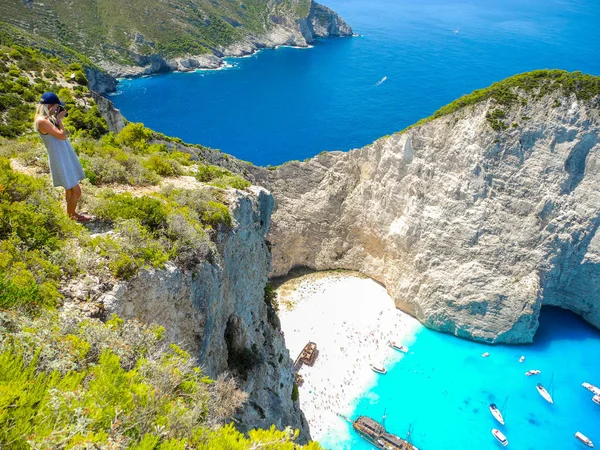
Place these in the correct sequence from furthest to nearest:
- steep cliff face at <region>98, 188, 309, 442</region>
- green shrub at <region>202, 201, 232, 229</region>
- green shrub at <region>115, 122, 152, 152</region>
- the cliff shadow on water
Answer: the cliff shadow on water < green shrub at <region>115, 122, 152, 152</region> < green shrub at <region>202, 201, 232, 229</region> < steep cliff face at <region>98, 188, 309, 442</region>

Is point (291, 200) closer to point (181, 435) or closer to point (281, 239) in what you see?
point (281, 239)

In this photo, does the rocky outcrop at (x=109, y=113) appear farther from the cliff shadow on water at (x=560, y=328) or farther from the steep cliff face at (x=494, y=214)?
the cliff shadow on water at (x=560, y=328)

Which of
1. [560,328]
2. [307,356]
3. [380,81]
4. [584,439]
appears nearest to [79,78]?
[307,356]

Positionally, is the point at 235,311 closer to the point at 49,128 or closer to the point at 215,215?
the point at 215,215

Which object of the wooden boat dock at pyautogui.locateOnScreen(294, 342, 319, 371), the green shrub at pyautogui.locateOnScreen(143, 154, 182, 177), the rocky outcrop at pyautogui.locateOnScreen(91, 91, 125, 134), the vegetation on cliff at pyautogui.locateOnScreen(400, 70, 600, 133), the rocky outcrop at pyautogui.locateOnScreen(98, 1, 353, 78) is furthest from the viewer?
the rocky outcrop at pyautogui.locateOnScreen(98, 1, 353, 78)

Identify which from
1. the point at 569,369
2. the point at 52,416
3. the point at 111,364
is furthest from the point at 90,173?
the point at 569,369

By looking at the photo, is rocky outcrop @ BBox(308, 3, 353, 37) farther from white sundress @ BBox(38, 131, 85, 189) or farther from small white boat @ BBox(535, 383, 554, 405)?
white sundress @ BBox(38, 131, 85, 189)

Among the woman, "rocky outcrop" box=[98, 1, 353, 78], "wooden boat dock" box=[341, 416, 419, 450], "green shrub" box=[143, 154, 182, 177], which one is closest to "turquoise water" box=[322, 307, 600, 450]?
"wooden boat dock" box=[341, 416, 419, 450]
